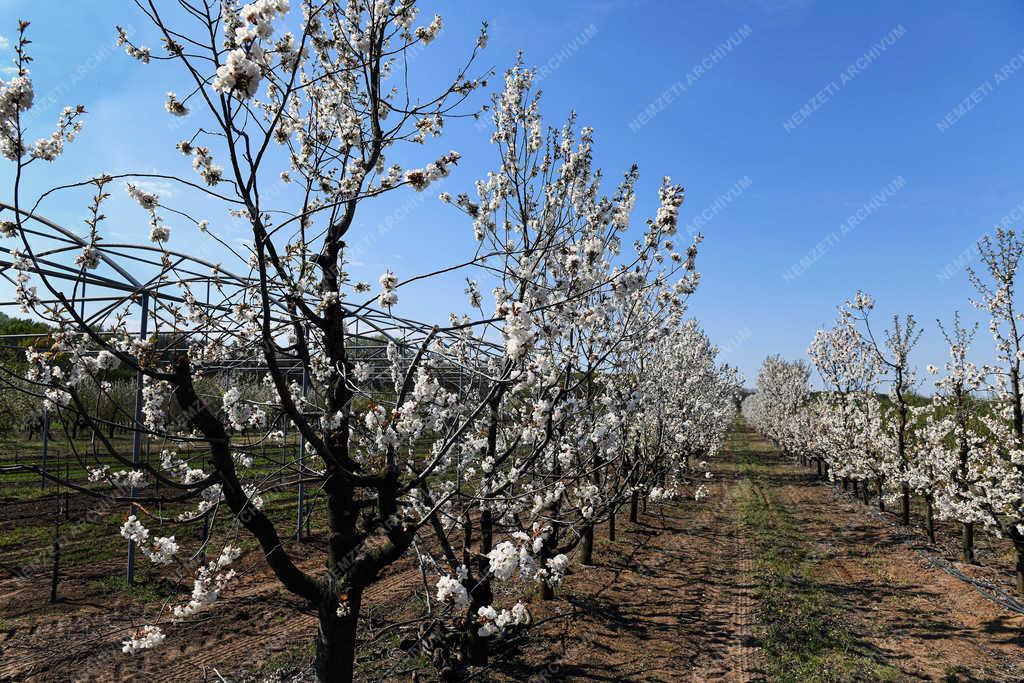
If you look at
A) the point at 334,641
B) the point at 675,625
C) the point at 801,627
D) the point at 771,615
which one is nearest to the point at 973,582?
the point at 801,627

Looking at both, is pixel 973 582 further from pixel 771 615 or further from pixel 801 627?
pixel 771 615

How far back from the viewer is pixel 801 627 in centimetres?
859

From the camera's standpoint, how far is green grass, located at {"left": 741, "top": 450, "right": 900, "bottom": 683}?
726 centimetres

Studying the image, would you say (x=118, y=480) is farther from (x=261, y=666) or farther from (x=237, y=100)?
(x=261, y=666)

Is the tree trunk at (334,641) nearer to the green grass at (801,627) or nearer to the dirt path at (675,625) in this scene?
the dirt path at (675,625)

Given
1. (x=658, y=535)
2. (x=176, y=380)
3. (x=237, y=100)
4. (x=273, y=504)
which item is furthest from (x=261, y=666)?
(x=658, y=535)

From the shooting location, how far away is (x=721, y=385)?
97.5ft

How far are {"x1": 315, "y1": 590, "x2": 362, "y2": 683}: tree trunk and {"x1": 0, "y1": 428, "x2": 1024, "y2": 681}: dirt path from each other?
1.47 m

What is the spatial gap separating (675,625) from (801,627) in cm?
211

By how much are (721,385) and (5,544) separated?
29.6 m

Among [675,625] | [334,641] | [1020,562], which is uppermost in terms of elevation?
[334,641]

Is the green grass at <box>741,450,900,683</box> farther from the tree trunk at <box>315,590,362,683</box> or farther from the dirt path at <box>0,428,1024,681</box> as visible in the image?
the tree trunk at <box>315,590,362,683</box>

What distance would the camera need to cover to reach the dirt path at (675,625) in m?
6.86

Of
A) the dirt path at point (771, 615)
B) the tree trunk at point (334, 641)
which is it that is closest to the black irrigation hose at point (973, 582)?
the dirt path at point (771, 615)
